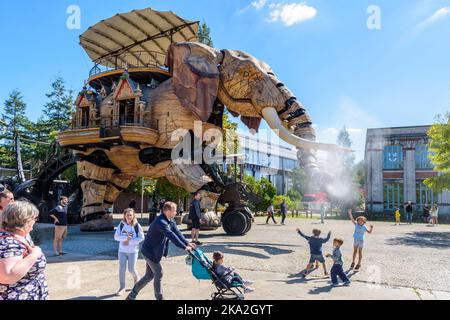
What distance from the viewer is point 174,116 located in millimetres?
13414

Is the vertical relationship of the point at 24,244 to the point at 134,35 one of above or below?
below

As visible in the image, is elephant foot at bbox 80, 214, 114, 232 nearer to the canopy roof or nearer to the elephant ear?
the elephant ear

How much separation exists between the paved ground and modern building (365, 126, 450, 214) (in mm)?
23345

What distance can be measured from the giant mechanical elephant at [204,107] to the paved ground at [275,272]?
326 centimetres

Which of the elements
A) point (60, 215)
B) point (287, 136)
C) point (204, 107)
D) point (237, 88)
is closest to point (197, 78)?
point (204, 107)

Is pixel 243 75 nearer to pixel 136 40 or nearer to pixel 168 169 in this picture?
pixel 168 169

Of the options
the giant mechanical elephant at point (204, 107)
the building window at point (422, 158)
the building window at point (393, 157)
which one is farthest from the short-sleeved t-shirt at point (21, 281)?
the building window at point (422, 158)

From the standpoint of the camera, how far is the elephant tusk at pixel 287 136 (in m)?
11.7

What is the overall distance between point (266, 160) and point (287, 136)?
1908 inches

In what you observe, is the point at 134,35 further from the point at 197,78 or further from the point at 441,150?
the point at 441,150

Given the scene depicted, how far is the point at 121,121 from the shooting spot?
13.8 m

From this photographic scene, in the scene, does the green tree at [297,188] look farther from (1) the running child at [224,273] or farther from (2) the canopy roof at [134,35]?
(1) the running child at [224,273]

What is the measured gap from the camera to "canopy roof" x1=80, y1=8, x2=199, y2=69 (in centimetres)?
1853

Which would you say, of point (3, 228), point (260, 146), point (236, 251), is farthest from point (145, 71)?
point (260, 146)
